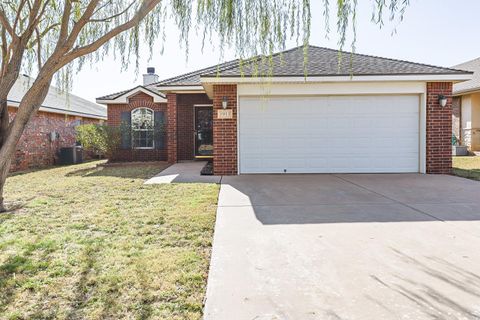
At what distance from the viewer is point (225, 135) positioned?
32.9ft

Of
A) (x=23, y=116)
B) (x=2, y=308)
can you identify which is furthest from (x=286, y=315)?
(x=23, y=116)

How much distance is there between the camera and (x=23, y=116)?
5215 mm

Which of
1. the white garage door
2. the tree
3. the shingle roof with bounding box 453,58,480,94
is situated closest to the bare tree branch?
the tree

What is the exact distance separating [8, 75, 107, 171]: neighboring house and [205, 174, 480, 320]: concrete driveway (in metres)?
9.64

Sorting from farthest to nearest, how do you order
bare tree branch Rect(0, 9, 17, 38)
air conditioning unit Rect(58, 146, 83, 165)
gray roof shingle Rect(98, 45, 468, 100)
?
air conditioning unit Rect(58, 146, 83, 165), gray roof shingle Rect(98, 45, 468, 100), bare tree branch Rect(0, 9, 17, 38)

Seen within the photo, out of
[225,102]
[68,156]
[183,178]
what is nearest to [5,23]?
[183,178]

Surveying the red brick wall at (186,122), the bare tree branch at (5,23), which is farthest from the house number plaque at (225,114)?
the bare tree branch at (5,23)

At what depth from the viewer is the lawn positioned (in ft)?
9.02

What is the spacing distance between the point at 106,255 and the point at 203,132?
11.2 m

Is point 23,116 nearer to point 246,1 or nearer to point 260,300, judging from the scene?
point 246,1

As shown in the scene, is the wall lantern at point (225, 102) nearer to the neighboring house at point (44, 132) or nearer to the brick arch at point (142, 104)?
the neighboring house at point (44, 132)

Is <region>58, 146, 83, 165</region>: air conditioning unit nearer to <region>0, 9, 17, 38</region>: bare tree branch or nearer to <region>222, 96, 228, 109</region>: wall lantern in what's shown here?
<region>222, 96, 228, 109</region>: wall lantern

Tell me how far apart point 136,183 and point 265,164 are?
3.69 metres

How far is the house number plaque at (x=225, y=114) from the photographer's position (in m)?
9.88
